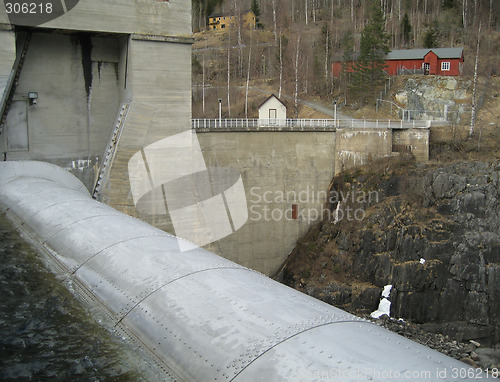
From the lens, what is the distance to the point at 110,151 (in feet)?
55.5

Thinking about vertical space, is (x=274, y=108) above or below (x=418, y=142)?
above

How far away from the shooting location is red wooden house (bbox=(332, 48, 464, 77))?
34.3m

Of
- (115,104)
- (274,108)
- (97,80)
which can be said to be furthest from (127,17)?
(274,108)

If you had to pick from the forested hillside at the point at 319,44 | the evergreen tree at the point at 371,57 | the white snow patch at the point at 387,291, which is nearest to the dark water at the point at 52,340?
the white snow patch at the point at 387,291

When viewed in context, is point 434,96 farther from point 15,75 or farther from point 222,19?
point 222,19

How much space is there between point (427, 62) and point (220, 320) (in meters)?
34.6

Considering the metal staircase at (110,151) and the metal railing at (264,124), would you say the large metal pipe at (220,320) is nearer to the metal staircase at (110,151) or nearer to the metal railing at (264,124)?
the metal staircase at (110,151)

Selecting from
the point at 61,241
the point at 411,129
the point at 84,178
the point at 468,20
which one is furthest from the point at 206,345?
the point at 468,20

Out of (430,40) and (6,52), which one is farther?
(430,40)

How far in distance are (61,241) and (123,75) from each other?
37.2ft

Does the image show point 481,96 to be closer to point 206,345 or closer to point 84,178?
point 84,178

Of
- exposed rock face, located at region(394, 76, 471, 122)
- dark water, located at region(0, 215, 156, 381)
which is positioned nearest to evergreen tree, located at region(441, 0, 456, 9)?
exposed rock face, located at region(394, 76, 471, 122)

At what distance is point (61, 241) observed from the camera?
7.59 m

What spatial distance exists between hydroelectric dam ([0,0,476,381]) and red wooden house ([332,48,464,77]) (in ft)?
40.5
